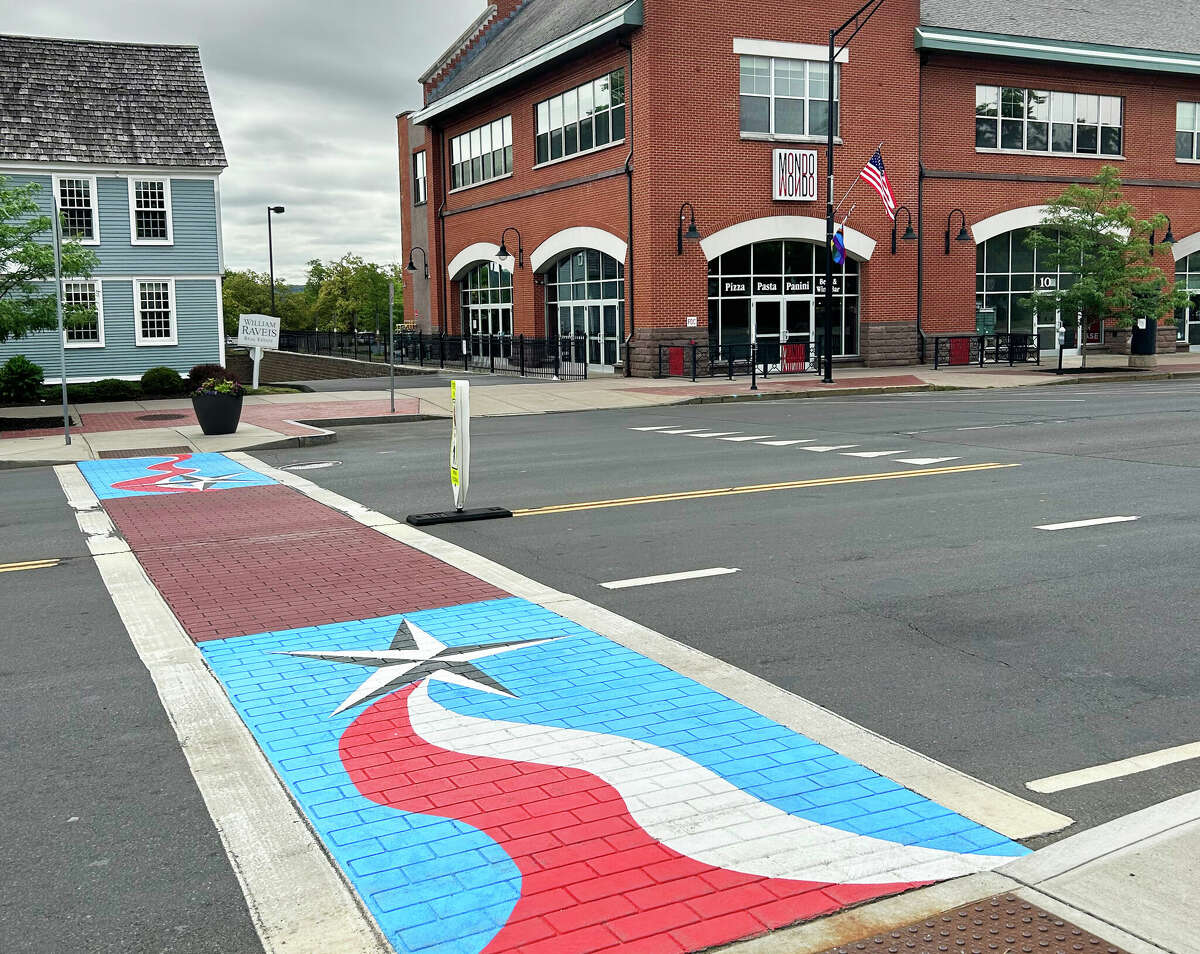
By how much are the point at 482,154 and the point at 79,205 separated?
15.8m

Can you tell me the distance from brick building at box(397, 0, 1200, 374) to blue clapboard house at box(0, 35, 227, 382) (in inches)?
381

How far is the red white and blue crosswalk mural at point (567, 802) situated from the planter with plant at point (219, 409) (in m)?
13.8

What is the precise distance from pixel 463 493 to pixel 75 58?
1139 inches

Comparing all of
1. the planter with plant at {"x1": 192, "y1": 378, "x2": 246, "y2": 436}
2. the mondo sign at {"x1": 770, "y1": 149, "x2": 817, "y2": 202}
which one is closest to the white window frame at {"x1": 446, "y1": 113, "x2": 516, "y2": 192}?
the mondo sign at {"x1": 770, "y1": 149, "x2": 817, "y2": 202}

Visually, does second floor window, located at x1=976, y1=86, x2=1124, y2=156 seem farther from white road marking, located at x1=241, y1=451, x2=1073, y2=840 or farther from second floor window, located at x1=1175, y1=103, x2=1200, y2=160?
white road marking, located at x1=241, y1=451, x2=1073, y2=840

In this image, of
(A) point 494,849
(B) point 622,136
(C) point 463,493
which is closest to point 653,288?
(B) point 622,136

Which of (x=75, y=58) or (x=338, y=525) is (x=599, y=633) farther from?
(x=75, y=58)

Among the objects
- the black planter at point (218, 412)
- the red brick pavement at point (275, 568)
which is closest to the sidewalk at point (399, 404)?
the black planter at point (218, 412)

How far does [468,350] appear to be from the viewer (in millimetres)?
40344

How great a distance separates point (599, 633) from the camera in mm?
7422

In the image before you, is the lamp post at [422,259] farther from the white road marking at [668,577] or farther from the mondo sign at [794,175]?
the white road marking at [668,577]

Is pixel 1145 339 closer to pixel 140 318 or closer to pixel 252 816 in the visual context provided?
pixel 140 318

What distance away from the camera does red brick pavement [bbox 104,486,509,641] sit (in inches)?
320

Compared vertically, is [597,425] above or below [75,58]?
below
